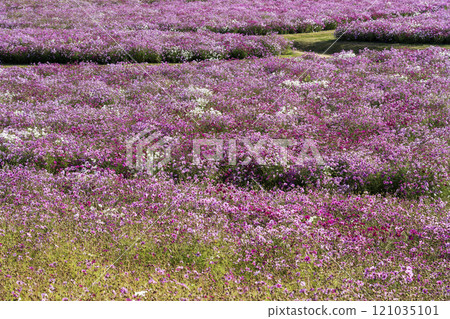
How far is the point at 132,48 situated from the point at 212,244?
51.9 feet

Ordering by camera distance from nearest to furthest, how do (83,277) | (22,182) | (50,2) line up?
1. (83,277)
2. (22,182)
3. (50,2)

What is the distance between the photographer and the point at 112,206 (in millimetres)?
6613

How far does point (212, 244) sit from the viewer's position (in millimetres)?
5504

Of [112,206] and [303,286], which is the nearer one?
[303,286]

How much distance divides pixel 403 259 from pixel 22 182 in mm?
6422

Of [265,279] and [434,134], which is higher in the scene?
[434,134]

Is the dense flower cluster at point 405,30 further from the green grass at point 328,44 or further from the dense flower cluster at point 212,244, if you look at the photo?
the dense flower cluster at point 212,244

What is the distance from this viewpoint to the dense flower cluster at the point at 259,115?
7918 millimetres

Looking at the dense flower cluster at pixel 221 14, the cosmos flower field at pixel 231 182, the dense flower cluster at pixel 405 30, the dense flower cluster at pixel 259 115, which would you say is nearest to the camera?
the cosmos flower field at pixel 231 182

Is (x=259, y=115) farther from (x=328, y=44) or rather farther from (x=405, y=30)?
(x=405, y=30)

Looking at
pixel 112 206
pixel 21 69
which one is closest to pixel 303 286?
pixel 112 206

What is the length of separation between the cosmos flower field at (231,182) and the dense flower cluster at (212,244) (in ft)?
0.09

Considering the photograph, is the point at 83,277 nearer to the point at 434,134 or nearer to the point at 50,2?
the point at 434,134

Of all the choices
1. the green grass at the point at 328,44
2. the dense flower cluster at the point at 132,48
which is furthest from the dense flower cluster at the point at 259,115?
the green grass at the point at 328,44
